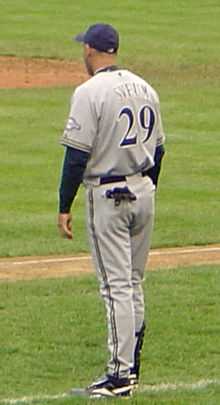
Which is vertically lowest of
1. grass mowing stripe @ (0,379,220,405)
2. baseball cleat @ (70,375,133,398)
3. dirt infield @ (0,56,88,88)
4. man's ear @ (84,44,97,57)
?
dirt infield @ (0,56,88,88)

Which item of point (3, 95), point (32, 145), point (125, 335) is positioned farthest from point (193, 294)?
point (3, 95)

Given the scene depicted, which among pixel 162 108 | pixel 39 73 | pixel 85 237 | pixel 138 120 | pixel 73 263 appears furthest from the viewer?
pixel 39 73

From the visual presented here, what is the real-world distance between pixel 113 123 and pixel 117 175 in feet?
1.03

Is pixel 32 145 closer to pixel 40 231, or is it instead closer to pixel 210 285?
pixel 40 231

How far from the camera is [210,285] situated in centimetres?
1070

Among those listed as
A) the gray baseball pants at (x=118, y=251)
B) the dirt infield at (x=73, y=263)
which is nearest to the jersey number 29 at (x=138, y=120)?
the gray baseball pants at (x=118, y=251)

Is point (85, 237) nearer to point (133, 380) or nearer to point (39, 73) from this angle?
point (133, 380)

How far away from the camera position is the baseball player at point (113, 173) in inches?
280

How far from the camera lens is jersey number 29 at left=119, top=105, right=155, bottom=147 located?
23.5ft

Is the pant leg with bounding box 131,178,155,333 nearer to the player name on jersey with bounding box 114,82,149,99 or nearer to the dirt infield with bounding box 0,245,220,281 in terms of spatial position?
the player name on jersey with bounding box 114,82,149,99

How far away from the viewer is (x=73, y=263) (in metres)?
12.0

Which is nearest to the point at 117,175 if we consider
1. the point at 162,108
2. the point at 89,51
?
the point at 89,51

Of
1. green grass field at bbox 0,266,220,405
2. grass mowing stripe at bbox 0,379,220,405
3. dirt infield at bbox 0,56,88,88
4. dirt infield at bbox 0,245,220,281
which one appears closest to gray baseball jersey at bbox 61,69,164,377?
grass mowing stripe at bbox 0,379,220,405

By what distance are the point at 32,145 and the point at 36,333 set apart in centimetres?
1075
